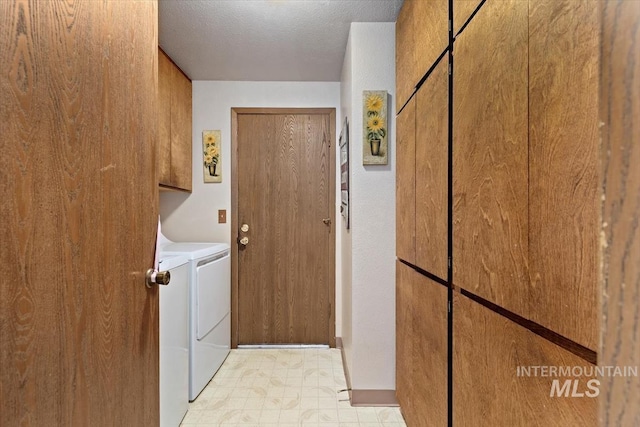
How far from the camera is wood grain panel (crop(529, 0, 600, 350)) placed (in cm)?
56

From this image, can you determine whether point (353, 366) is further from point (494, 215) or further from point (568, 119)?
point (568, 119)

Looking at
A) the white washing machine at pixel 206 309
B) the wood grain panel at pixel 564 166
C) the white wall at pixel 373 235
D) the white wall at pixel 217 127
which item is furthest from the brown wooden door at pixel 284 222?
the wood grain panel at pixel 564 166

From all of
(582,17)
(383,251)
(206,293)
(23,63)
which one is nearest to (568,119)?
(582,17)

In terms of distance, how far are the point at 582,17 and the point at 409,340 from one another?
4.75ft

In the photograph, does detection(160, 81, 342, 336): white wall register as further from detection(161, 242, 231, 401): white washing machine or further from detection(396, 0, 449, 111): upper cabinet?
detection(396, 0, 449, 111): upper cabinet

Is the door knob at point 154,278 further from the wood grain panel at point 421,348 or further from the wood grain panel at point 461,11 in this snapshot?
the wood grain panel at point 461,11

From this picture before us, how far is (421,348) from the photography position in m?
1.50

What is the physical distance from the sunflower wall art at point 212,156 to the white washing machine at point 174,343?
1137mm

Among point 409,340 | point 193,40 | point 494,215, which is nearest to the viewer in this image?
point 494,215

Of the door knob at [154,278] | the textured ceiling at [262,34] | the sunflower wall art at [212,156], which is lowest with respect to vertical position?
the door knob at [154,278]

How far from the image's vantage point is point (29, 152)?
0.57 m

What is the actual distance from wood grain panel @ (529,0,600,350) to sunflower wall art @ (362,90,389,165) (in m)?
1.37

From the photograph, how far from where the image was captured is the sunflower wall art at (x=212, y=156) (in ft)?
9.96

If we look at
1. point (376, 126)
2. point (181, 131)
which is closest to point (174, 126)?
point (181, 131)
